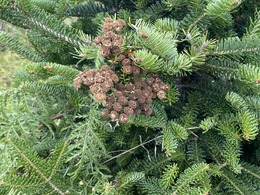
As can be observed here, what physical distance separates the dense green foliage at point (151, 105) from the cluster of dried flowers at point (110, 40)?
2 centimetres

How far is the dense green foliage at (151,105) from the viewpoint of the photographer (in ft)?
2.73

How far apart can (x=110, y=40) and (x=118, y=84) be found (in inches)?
4.6

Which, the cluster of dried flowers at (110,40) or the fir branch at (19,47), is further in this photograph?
the fir branch at (19,47)

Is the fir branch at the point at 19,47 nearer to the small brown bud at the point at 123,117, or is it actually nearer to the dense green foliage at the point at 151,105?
the dense green foliage at the point at 151,105

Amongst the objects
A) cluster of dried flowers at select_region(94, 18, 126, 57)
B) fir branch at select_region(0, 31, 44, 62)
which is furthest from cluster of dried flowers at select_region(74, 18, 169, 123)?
fir branch at select_region(0, 31, 44, 62)

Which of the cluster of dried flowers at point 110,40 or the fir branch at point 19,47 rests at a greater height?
the cluster of dried flowers at point 110,40

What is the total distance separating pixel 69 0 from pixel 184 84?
47cm

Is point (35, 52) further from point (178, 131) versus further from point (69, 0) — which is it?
point (178, 131)

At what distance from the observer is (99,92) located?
775 millimetres

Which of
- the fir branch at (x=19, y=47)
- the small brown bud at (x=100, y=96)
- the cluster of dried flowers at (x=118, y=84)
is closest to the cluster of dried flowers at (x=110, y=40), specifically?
the cluster of dried flowers at (x=118, y=84)

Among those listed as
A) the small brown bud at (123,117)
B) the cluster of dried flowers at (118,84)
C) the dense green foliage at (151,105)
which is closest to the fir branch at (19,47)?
the dense green foliage at (151,105)

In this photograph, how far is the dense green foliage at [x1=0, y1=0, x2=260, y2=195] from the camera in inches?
32.7

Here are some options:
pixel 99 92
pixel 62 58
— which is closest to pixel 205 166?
pixel 99 92

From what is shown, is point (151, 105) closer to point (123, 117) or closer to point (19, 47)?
point (123, 117)
